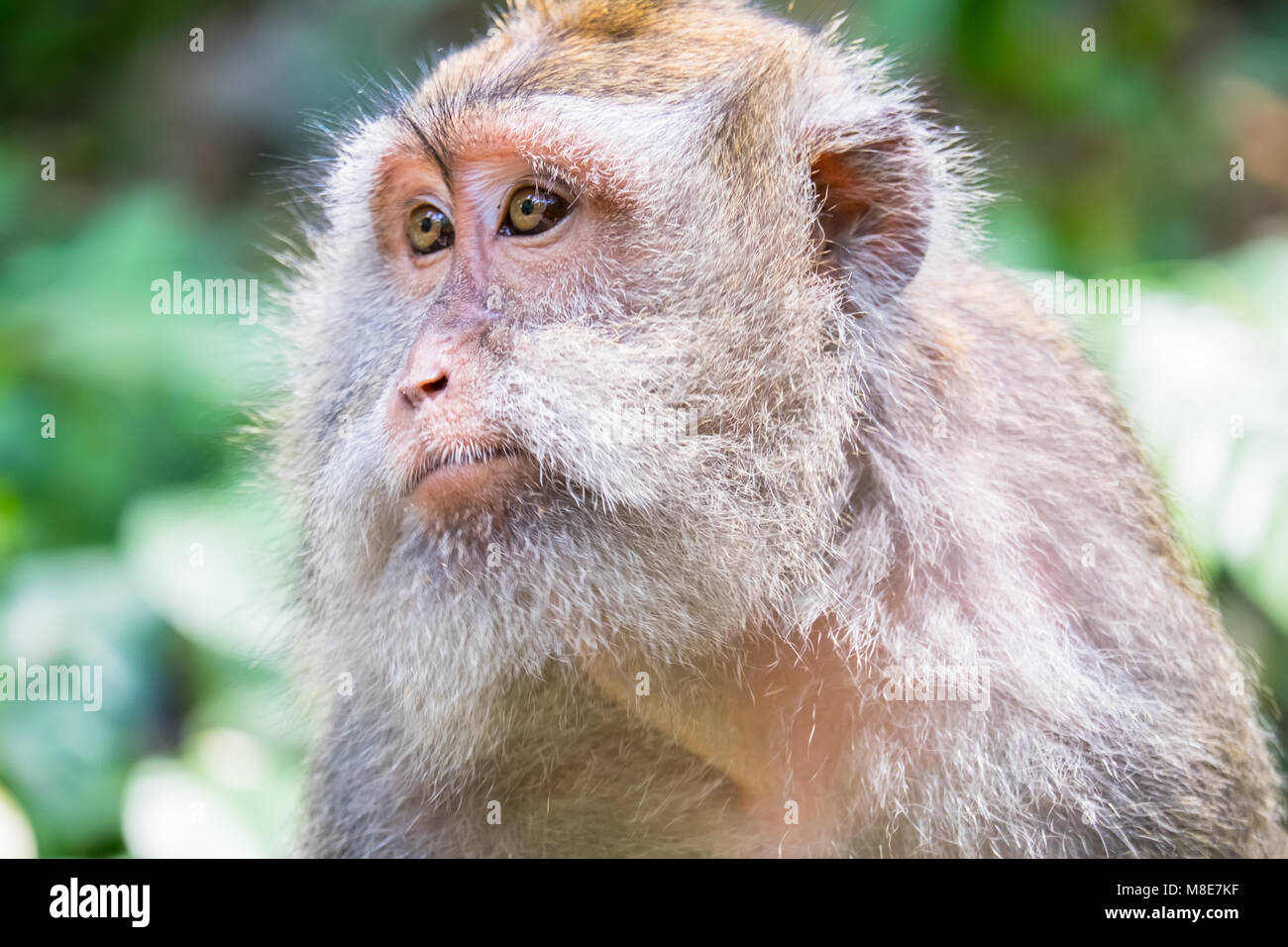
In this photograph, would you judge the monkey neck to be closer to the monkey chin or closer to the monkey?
the monkey

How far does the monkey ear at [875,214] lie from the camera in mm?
2145

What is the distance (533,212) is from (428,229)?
324 mm

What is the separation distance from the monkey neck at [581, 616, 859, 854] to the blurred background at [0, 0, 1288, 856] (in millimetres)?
975

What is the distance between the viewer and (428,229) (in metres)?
2.35

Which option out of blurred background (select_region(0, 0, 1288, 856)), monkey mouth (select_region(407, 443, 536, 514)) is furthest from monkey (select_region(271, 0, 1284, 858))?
blurred background (select_region(0, 0, 1288, 856))

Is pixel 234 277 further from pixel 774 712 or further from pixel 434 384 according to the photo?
pixel 774 712

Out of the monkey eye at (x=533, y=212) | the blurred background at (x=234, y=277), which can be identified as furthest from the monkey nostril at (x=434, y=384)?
the blurred background at (x=234, y=277)

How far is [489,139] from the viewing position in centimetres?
216

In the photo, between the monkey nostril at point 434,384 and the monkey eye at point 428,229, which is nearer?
the monkey nostril at point 434,384

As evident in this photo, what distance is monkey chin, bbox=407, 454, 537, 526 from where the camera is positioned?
1918mm

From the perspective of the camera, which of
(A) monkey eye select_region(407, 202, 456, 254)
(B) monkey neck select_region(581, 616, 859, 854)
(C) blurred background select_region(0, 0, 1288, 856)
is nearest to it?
(B) monkey neck select_region(581, 616, 859, 854)

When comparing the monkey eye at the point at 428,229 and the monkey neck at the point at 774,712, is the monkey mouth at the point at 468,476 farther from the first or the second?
the monkey eye at the point at 428,229

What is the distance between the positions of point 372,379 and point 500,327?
0.36 meters

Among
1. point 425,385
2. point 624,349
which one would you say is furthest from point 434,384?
point 624,349
